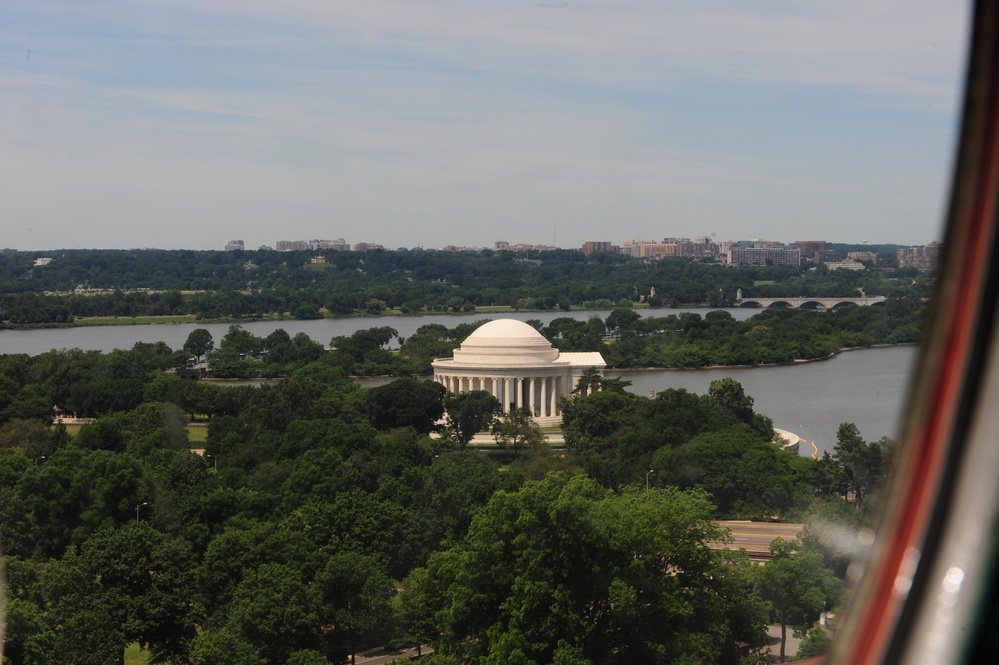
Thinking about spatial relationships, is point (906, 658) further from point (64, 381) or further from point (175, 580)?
point (64, 381)

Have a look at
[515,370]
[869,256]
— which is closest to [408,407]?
[515,370]

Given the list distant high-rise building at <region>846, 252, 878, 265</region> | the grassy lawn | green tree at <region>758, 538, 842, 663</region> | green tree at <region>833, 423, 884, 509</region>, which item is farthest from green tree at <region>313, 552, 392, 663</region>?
distant high-rise building at <region>846, 252, 878, 265</region>

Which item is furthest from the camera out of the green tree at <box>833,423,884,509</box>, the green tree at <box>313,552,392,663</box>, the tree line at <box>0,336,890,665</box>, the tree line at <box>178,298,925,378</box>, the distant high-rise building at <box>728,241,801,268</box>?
the distant high-rise building at <box>728,241,801,268</box>

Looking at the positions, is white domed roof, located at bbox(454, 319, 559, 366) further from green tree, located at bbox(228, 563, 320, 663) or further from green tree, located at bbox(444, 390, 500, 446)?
green tree, located at bbox(228, 563, 320, 663)

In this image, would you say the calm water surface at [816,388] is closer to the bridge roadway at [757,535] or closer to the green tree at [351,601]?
the bridge roadway at [757,535]

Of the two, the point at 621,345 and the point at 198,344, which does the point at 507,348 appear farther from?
the point at 198,344

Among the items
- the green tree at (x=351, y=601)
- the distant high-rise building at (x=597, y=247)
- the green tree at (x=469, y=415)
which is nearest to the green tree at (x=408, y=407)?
the green tree at (x=469, y=415)

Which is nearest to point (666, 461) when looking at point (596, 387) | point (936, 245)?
point (596, 387)
